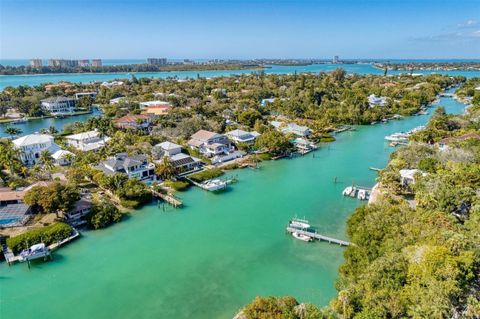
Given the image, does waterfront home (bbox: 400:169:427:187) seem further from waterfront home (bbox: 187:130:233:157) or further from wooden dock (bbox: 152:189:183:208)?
waterfront home (bbox: 187:130:233:157)

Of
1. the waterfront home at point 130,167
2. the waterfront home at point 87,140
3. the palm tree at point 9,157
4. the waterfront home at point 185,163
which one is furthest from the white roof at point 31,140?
the waterfront home at point 185,163

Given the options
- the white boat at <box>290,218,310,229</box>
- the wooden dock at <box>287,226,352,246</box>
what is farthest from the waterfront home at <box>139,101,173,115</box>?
the wooden dock at <box>287,226,352,246</box>

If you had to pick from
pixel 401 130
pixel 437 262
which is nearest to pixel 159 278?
pixel 437 262

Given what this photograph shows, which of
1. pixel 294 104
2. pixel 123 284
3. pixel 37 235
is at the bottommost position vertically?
pixel 123 284

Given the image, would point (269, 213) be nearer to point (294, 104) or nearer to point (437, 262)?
point (437, 262)

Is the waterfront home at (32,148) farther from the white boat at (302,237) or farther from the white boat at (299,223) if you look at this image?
the white boat at (302,237)

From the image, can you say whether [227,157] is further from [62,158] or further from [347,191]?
[62,158]
